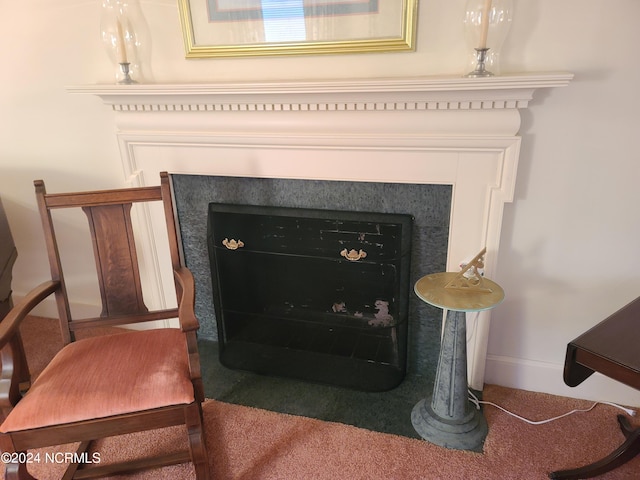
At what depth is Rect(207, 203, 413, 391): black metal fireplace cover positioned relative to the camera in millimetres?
1915

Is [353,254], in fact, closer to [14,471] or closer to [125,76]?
[125,76]

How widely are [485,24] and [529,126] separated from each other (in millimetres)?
373

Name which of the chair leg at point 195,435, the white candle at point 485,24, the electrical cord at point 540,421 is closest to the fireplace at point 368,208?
the electrical cord at point 540,421

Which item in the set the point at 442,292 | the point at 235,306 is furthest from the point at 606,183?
the point at 235,306

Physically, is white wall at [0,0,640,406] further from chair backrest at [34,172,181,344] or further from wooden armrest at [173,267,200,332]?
wooden armrest at [173,267,200,332]

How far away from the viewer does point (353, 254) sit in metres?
1.92

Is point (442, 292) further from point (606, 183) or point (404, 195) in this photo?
point (606, 183)

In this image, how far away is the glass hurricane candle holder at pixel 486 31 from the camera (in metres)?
1.47

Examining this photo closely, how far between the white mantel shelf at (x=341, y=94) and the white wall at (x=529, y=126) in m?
0.09

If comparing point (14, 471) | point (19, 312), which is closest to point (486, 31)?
point (19, 312)

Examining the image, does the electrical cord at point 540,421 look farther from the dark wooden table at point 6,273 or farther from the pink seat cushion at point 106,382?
the dark wooden table at point 6,273

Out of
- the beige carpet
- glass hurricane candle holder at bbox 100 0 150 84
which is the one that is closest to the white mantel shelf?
glass hurricane candle holder at bbox 100 0 150 84

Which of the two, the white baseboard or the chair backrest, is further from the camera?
the white baseboard

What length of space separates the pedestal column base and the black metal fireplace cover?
24cm
